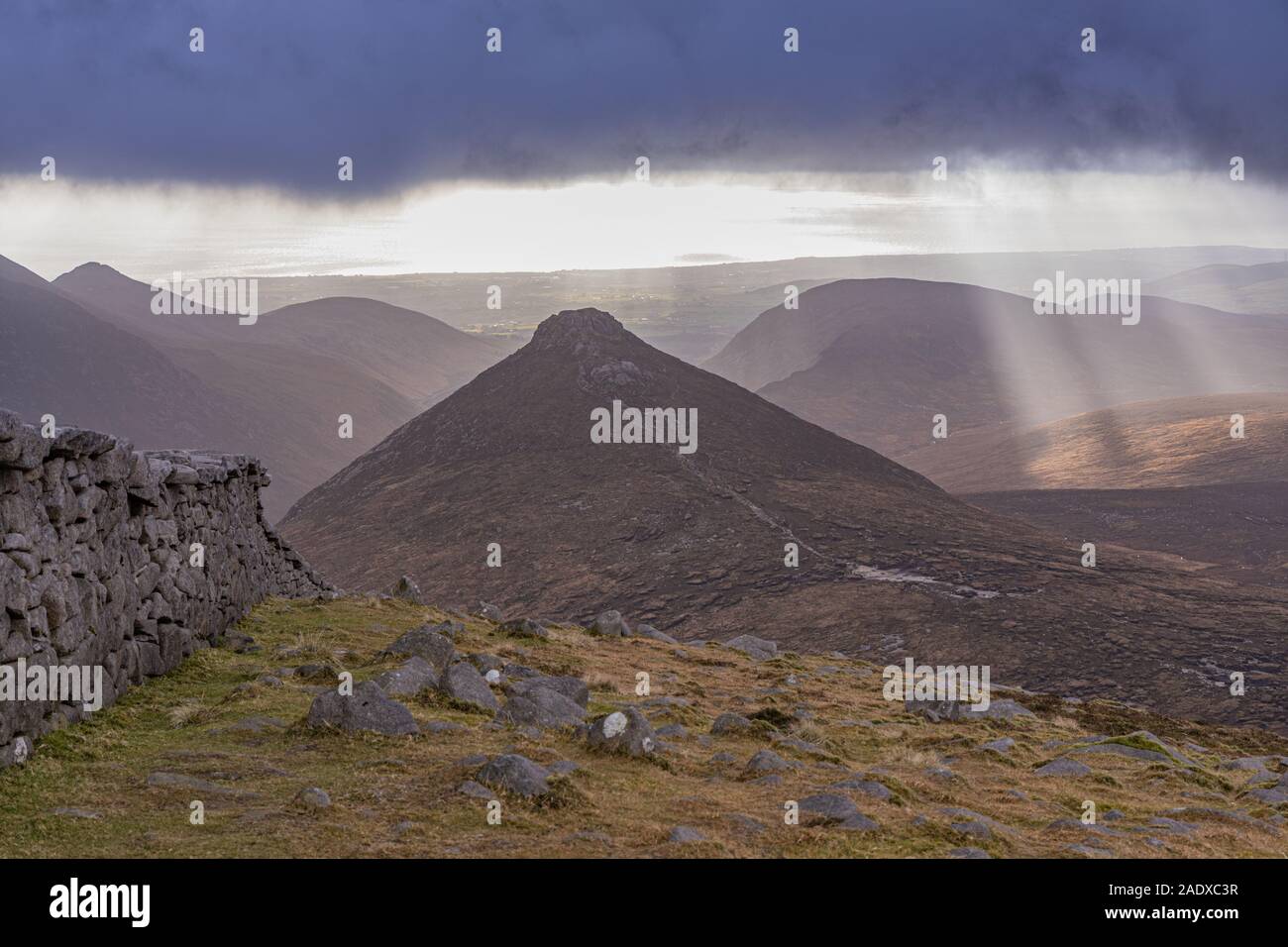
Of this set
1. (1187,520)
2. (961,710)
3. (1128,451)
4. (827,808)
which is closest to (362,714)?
(827,808)

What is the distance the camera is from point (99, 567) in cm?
1376

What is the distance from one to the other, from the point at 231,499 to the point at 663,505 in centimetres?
4231

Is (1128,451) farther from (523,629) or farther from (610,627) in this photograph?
(523,629)

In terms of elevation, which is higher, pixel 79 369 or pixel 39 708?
pixel 79 369

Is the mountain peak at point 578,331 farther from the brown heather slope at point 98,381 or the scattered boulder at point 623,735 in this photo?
the scattered boulder at point 623,735

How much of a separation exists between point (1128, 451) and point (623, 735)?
405 feet

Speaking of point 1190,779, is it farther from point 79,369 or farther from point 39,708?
point 79,369

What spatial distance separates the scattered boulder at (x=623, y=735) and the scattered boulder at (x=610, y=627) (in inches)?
602

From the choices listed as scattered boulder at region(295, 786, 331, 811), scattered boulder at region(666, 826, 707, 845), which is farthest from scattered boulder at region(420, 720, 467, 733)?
scattered boulder at region(666, 826, 707, 845)

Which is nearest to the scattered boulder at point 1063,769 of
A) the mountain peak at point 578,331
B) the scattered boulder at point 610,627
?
the scattered boulder at point 610,627

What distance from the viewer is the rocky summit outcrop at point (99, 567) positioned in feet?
37.6

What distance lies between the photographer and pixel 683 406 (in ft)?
246

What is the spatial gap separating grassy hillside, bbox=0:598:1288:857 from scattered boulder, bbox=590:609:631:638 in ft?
26.7
